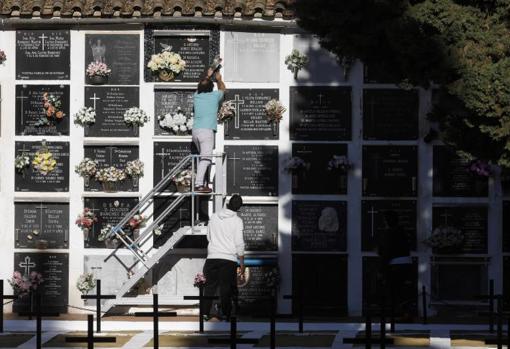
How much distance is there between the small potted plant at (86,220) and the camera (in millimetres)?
19219

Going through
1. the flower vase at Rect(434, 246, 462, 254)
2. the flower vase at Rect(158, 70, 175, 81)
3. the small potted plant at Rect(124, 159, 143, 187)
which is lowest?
the flower vase at Rect(434, 246, 462, 254)

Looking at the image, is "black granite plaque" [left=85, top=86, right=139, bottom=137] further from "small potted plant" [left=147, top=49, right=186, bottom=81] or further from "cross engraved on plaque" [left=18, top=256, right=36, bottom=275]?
"cross engraved on plaque" [left=18, top=256, right=36, bottom=275]

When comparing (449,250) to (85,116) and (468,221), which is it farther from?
(85,116)

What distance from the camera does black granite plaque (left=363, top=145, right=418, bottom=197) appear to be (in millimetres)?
19203

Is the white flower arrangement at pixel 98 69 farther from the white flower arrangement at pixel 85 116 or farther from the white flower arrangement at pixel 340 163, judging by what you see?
the white flower arrangement at pixel 340 163

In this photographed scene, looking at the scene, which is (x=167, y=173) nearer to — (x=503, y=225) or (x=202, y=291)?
(x=202, y=291)

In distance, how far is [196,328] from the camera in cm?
1766

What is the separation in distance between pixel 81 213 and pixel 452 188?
4.82 m

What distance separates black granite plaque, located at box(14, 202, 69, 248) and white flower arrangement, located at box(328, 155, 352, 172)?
349 centimetres

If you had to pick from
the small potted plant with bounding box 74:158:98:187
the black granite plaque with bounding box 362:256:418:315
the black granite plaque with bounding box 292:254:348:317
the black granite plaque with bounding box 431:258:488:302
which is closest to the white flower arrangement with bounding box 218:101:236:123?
the small potted plant with bounding box 74:158:98:187

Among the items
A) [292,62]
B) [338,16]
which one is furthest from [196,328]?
[338,16]

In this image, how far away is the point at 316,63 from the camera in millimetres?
19297

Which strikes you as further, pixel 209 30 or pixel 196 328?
pixel 209 30

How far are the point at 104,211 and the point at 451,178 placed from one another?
178 inches
